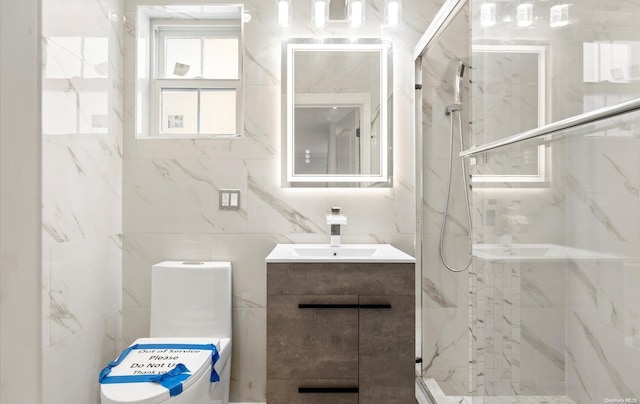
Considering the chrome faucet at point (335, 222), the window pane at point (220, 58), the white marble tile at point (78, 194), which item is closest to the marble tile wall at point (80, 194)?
the white marble tile at point (78, 194)

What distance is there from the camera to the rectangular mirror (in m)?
2.23

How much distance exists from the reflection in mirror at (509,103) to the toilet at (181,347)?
4.40 feet

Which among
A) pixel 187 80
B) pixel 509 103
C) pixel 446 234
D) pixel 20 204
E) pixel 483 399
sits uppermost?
pixel 187 80

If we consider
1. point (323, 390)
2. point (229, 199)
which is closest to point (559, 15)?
point (323, 390)

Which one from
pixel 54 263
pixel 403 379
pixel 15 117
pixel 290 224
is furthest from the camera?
pixel 290 224

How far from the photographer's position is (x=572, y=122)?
0.89m

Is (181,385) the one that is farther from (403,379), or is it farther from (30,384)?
(30,384)

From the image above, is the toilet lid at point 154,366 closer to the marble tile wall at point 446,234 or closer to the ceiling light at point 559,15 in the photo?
the marble tile wall at point 446,234

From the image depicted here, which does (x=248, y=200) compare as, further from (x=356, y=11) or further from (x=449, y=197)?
(x=356, y=11)

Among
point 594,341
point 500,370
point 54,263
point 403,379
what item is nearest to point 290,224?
point 403,379

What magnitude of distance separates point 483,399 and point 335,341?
62 cm

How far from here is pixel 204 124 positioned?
2.37 metres

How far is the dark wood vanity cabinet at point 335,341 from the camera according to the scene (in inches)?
69.0

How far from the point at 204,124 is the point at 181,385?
4.76ft
